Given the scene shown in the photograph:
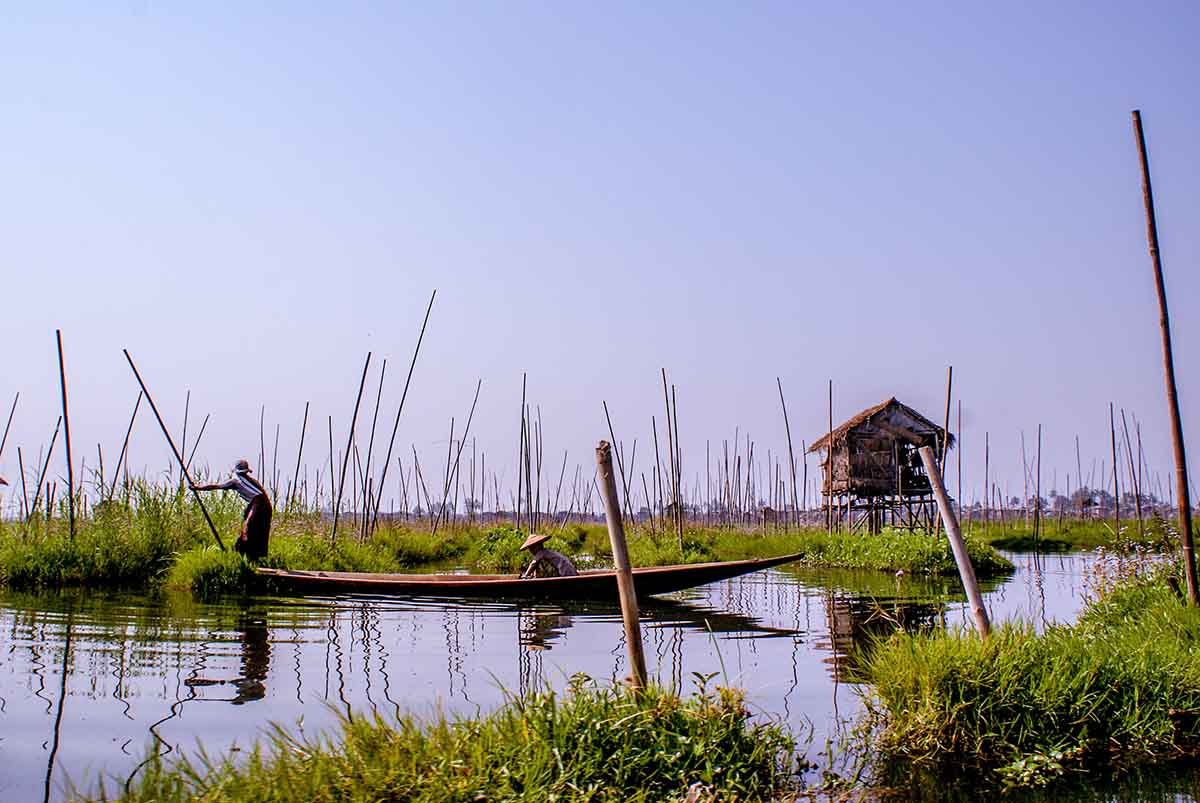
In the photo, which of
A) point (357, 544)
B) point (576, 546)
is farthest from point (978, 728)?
point (576, 546)

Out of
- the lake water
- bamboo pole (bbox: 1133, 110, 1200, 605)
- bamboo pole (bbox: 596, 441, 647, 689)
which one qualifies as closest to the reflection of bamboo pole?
the lake water

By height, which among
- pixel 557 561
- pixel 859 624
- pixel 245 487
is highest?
pixel 245 487

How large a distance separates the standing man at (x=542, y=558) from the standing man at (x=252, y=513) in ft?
10.8

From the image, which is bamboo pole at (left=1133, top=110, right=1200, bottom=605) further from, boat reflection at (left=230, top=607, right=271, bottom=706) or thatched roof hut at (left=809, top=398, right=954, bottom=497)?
thatched roof hut at (left=809, top=398, right=954, bottom=497)

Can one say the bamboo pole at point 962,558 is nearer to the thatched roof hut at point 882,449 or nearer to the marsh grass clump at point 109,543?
the marsh grass clump at point 109,543

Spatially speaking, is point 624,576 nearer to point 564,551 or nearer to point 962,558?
point 962,558

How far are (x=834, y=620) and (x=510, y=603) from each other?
338 centimetres

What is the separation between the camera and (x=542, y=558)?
10805 mm

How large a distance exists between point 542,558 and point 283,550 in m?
4.07

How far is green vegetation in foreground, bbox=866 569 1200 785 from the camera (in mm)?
4371

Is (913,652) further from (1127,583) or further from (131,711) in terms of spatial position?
(131,711)

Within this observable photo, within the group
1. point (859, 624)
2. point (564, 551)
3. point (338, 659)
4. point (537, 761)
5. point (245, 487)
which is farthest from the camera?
point (564, 551)

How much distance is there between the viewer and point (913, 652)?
16.6 ft

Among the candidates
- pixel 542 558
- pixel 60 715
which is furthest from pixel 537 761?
pixel 542 558
